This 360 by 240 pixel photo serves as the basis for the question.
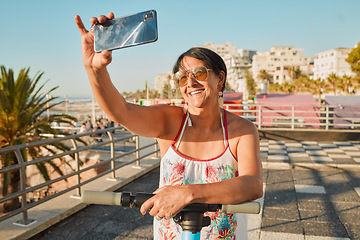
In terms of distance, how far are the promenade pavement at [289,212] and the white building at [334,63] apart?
105m

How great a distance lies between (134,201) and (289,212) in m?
3.45

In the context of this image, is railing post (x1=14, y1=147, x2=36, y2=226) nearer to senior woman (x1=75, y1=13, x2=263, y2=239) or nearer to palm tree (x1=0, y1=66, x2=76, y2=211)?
senior woman (x1=75, y1=13, x2=263, y2=239)

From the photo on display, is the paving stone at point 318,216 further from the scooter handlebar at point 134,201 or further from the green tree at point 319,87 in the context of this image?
the green tree at point 319,87

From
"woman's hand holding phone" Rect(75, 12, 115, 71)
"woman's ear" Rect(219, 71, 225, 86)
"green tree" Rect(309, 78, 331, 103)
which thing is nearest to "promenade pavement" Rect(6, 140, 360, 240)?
"woman's ear" Rect(219, 71, 225, 86)

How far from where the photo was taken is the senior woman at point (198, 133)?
48.3 inches

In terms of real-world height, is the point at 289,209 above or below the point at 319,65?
below

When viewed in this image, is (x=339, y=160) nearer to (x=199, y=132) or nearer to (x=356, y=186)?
(x=356, y=186)

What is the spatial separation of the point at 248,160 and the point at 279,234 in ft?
7.99

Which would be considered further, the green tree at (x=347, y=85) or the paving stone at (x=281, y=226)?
the green tree at (x=347, y=85)

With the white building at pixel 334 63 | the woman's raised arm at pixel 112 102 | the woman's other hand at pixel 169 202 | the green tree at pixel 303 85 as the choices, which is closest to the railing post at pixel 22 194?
the woman's raised arm at pixel 112 102

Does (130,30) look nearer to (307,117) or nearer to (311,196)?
(311,196)

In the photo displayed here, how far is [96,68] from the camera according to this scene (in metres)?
1.10

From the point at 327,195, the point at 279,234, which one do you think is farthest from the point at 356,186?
the point at 279,234

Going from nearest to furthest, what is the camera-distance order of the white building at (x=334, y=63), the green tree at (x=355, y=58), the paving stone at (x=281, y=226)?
1. the paving stone at (x=281, y=226)
2. the green tree at (x=355, y=58)
3. the white building at (x=334, y=63)
